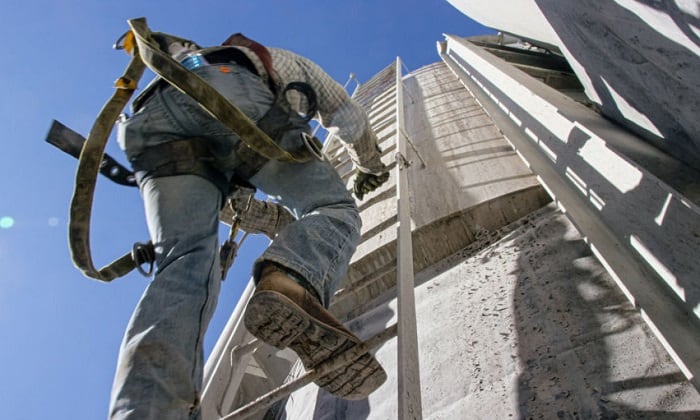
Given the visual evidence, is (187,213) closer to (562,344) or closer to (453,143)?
(562,344)

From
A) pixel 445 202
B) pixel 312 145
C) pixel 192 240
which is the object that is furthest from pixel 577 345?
pixel 445 202

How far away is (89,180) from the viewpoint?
5.36 feet

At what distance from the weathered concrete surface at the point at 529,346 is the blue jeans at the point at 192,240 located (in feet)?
1.61

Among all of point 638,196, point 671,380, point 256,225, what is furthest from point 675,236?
point 256,225

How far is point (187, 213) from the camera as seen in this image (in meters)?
1.53

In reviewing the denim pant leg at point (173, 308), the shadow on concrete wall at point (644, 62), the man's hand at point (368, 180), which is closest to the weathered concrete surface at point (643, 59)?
the shadow on concrete wall at point (644, 62)

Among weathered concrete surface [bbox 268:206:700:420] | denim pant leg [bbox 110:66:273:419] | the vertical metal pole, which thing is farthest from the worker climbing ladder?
weathered concrete surface [bbox 268:206:700:420]

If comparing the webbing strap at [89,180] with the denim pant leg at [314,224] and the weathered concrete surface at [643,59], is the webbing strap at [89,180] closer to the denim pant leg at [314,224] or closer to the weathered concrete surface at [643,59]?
the denim pant leg at [314,224]

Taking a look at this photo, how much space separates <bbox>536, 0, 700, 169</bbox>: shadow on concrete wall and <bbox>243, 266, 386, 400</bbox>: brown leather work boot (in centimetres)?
101

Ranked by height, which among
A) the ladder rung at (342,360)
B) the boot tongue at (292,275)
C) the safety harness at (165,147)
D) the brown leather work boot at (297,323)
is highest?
the safety harness at (165,147)

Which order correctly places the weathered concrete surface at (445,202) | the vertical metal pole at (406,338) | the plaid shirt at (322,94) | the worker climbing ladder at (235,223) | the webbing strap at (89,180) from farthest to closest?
the weathered concrete surface at (445,202)
the plaid shirt at (322,94)
the webbing strap at (89,180)
the worker climbing ladder at (235,223)
the vertical metal pole at (406,338)

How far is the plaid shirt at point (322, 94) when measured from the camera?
1.89m

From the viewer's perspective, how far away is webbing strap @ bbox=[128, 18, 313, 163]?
1500 mm

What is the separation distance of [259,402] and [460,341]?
68 centimetres
